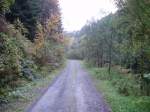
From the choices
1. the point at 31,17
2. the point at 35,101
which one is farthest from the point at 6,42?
the point at 31,17

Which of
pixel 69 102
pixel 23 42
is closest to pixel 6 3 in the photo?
pixel 69 102

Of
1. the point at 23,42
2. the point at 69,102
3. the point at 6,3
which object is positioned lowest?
the point at 69,102

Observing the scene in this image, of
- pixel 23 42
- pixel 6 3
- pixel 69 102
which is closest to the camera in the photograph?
pixel 6 3

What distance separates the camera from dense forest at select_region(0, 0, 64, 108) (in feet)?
73.4

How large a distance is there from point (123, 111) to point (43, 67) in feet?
84.1

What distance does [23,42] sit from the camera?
33562 mm

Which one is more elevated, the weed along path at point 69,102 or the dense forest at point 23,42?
the dense forest at point 23,42

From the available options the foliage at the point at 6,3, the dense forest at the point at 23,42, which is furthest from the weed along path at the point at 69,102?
the foliage at the point at 6,3

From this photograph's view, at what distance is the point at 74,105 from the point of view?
17344 mm

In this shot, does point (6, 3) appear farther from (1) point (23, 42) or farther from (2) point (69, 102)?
(1) point (23, 42)

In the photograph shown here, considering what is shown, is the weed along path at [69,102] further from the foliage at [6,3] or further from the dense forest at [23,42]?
the foliage at [6,3]

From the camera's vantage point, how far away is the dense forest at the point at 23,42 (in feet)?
73.4

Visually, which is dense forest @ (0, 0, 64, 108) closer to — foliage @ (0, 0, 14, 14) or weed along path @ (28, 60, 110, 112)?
foliage @ (0, 0, 14, 14)

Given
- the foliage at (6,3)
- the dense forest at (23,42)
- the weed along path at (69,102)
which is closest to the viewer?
the weed along path at (69,102)
